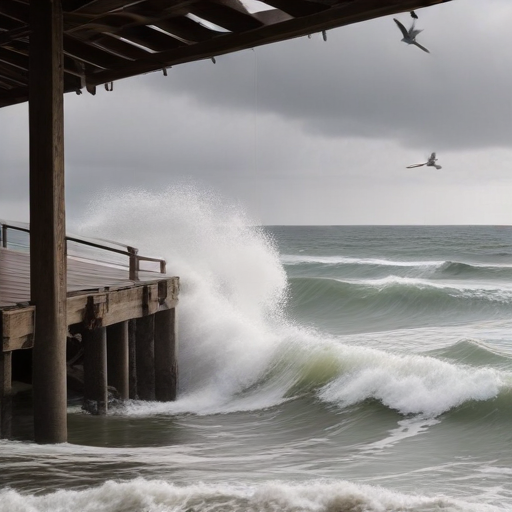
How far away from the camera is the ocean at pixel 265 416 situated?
522 centimetres

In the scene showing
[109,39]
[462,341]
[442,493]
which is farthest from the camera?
[462,341]

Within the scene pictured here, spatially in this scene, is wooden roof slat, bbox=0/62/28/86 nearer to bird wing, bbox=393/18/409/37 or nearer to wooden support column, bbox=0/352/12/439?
wooden support column, bbox=0/352/12/439

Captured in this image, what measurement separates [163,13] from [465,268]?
33.0 metres

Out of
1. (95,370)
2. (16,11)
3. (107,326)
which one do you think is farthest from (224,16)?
(107,326)

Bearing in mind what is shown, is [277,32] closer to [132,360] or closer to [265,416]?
[265,416]

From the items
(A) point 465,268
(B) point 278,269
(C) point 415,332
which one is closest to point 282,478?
(B) point 278,269

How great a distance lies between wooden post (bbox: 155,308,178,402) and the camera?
995 cm

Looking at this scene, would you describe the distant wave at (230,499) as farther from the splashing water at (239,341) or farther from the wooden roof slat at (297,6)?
the splashing water at (239,341)

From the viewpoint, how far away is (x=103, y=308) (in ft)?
25.3

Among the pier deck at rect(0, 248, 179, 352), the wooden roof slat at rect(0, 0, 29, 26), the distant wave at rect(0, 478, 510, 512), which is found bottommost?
the distant wave at rect(0, 478, 510, 512)

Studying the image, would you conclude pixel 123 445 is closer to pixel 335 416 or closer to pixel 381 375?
pixel 335 416

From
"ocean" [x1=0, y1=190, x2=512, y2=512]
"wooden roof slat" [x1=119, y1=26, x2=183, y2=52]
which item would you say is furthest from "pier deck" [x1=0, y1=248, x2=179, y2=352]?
"wooden roof slat" [x1=119, y1=26, x2=183, y2=52]

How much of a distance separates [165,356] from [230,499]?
16.5 feet

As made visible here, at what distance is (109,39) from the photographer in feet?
23.1
